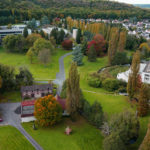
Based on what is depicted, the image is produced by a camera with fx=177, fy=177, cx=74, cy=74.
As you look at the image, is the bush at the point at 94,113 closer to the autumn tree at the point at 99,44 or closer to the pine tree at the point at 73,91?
the pine tree at the point at 73,91

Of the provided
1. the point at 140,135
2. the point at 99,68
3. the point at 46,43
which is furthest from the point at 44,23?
the point at 140,135

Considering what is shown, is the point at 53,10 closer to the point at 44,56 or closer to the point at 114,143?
the point at 44,56

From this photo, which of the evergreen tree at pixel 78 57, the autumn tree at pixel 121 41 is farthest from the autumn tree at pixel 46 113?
the autumn tree at pixel 121 41

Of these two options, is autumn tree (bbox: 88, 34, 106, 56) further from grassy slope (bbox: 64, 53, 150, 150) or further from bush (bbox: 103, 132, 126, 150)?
bush (bbox: 103, 132, 126, 150)

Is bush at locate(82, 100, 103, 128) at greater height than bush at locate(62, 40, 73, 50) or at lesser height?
lesser

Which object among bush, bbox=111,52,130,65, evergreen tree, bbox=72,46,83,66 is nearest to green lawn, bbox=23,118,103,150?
evergreen tree, bbox=72,46,83,66

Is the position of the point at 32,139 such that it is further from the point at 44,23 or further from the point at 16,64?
the point at 44,23
